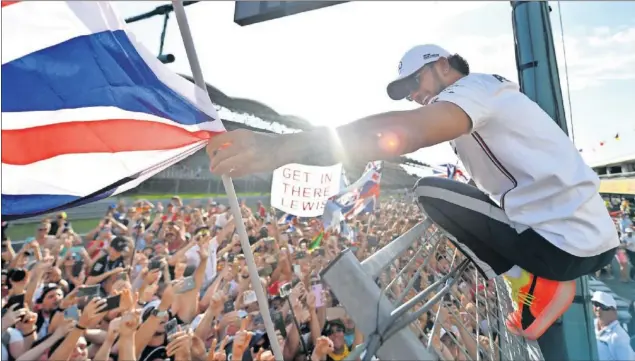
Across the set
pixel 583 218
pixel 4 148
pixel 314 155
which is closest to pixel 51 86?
pixel 4 148

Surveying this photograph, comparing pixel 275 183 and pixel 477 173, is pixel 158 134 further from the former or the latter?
pixel 275 183

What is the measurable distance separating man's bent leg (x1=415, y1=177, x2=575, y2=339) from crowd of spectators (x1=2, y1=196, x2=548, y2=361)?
0.69 ft

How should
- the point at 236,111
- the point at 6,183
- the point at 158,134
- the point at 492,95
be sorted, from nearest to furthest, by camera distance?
the point at 492,95, the point at 6,183, the point at 158,134, the point at 236,111

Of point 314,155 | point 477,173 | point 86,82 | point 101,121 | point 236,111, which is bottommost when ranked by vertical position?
point 477,173

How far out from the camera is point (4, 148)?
5.58 feet

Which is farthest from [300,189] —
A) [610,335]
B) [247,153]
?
[247,153]

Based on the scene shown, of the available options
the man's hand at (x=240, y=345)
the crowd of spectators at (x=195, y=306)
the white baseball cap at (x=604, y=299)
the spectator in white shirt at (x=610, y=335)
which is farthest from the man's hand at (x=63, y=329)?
the white baseball cap at (x=604, y=299)

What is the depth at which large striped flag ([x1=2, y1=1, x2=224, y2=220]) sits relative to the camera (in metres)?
1.62

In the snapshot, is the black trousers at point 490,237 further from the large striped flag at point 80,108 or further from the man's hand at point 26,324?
the man's hand at point 26,324

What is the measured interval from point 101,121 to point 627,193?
3697 mm

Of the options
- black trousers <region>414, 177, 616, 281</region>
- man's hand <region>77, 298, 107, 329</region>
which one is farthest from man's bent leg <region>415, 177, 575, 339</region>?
man's hand <region>77, 298, 107, 329</region>

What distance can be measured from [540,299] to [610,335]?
201 centimetres

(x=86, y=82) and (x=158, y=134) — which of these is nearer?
(x=86, y=82)

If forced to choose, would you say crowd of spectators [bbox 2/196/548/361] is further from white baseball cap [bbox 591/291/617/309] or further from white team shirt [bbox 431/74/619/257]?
white baseball cap [bbox 591/291/617/309]
